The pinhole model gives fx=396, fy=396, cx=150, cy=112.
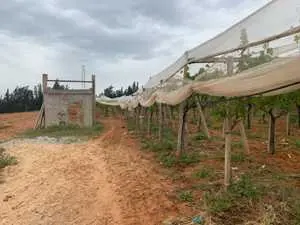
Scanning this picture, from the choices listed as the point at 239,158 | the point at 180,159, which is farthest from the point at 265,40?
the point at 180,159

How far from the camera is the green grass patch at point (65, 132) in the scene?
1520 cm

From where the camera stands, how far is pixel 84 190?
6262mm

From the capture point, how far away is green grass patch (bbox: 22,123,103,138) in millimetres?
15195

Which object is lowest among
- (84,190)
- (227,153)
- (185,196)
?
(84,190)

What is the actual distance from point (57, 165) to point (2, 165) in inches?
49.7

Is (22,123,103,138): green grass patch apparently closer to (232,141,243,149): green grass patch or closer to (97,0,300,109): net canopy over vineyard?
(232,141,243,149): green grass patch

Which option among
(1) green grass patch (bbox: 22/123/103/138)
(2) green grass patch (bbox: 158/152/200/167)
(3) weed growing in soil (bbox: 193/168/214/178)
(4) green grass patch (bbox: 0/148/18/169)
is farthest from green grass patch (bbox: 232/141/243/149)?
(1) green grass patch (bbox: 22/123/103/138)

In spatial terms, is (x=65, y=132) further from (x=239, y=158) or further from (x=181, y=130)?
(x=239, y=158)

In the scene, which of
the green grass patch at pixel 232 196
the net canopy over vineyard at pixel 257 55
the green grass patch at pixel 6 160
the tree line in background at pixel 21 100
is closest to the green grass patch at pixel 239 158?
the net canopy over vineyard at pixel 257 55

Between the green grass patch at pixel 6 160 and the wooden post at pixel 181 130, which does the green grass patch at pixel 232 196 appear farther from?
the green grass patch at pixel 6 160

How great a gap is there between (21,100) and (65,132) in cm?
2003

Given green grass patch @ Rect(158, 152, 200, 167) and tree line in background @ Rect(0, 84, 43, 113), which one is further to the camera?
tree line in background @ Rect(0, 84, 43, 113)

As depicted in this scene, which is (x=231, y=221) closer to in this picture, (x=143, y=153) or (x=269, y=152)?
(x=269, y=152)

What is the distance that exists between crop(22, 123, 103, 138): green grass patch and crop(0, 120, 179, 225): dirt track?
5.03 meters
